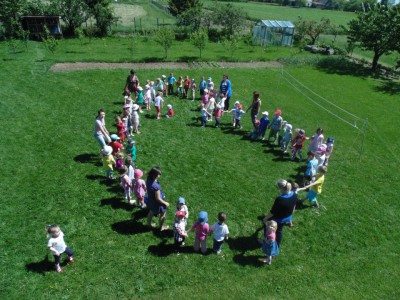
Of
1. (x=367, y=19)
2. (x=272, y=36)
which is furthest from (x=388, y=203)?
(x=272, y=36)

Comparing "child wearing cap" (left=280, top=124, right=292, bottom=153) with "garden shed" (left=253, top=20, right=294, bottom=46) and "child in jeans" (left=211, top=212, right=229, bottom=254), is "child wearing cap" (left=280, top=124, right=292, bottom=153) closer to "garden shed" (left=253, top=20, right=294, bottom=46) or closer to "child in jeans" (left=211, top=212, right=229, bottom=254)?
"child in jeans" (left=211, top=212, right=229, bottom=254)

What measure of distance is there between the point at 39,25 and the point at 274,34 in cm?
2633

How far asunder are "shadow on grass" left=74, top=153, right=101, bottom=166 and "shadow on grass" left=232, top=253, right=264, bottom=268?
7.15 m

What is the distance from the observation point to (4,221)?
32.9 ft

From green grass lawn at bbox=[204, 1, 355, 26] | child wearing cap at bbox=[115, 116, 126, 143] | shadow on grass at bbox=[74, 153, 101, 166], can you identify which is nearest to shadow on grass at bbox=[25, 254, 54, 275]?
shadow on grass at bbox=[74, 153, 101, 166]

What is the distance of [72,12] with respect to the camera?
35188 millimetres

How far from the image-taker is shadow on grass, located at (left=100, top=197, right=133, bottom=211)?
433 inches

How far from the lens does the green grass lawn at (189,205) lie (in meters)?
8.60

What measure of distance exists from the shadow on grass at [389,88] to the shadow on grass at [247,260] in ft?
76.8

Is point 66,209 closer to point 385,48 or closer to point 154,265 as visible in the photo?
point 154,265

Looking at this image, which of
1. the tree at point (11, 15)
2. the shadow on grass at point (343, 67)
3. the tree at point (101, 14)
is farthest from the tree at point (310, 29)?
the tree at point (11, 15)

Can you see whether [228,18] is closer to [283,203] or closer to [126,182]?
[126,182]

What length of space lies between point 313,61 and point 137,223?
28418 mm

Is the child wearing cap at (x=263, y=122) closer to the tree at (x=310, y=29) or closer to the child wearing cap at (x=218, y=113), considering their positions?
the child wearing cap at (x=218, y=113)
